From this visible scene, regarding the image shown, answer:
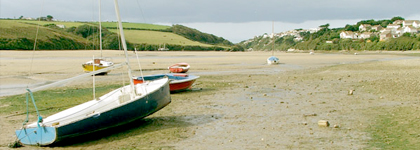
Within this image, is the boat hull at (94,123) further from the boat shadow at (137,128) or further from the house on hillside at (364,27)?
the house on hillside at (364,27)

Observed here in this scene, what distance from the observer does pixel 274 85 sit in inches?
907

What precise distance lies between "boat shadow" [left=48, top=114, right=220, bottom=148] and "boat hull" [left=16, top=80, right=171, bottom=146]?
324 millimetres

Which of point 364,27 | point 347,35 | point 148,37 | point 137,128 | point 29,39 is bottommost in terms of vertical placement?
point 137,128

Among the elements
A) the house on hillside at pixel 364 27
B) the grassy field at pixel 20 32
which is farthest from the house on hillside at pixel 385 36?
the grassy field at pixel 20 32

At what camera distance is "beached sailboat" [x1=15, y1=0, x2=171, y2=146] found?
32.9 feet

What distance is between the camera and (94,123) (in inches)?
416

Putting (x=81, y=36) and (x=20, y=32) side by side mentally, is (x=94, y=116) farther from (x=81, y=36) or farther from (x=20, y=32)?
(x=81, y=36)

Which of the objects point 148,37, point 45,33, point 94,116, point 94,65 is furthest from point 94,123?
point 148,37

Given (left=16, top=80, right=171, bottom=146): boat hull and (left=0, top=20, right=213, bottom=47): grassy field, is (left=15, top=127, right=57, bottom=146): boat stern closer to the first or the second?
(left=16, top=80, right=171, bottom=146): boat hull

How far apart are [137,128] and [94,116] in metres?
2.01

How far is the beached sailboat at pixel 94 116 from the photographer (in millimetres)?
10016

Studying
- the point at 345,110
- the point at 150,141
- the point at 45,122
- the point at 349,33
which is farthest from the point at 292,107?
the point at 349,33

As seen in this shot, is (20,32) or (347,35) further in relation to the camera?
(347,35)

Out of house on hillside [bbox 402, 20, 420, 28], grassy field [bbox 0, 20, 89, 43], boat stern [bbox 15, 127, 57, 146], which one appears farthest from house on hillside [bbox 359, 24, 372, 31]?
boat stern [bbox 15, 127, 57, 146]
